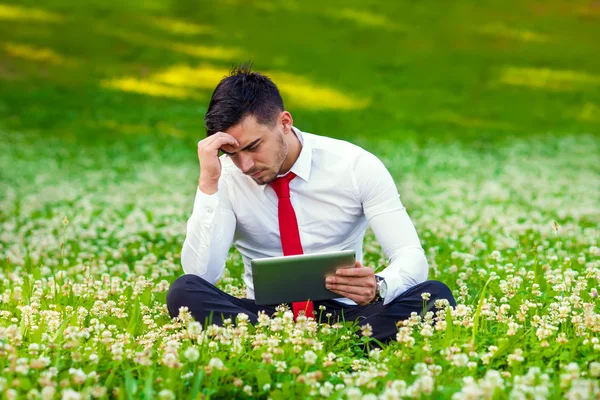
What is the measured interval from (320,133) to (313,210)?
52.3ft

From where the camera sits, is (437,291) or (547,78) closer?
(437,291)

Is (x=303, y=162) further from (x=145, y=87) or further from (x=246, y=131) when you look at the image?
(x=145, y=87)

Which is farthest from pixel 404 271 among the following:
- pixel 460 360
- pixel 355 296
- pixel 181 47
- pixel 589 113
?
pixel 181 47

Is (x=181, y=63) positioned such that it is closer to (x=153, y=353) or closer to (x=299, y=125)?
(x=299, y=125)

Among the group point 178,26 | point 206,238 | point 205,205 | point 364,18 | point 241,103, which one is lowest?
point 206,238

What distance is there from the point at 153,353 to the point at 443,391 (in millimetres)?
1776

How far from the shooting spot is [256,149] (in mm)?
5531

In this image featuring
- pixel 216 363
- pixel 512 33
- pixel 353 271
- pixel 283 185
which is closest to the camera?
pixel 216 363

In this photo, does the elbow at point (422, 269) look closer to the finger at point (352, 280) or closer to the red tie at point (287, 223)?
the finger at point (352, 280)

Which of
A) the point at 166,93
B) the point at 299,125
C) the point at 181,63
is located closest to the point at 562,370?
the point at 299,125

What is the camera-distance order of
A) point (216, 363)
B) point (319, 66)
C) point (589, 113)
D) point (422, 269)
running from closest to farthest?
point (216, 363)
point (422, 269)
point (589, 113)
point (319, 66)

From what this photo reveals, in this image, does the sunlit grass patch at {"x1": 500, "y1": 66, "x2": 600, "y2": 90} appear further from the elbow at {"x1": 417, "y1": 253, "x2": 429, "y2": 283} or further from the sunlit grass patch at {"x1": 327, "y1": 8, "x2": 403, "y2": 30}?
the elbow at {"x1": 417, "y1": 253, "x2": 429, "y2": 283}

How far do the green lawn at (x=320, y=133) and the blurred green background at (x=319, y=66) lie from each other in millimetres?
111

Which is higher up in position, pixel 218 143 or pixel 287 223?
pixel 218 143
